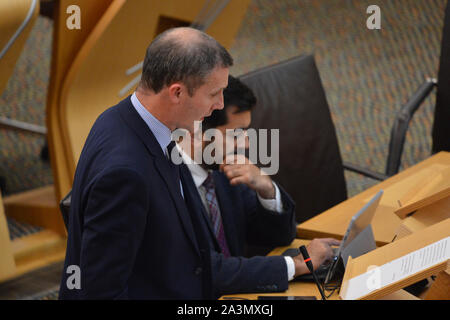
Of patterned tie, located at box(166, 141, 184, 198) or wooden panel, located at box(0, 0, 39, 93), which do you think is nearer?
patterned tie, located at box(166, 141, 184, 198)

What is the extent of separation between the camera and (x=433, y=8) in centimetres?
612

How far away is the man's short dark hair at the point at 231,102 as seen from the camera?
212 centimetres

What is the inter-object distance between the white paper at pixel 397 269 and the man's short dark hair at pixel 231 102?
81 centimetres

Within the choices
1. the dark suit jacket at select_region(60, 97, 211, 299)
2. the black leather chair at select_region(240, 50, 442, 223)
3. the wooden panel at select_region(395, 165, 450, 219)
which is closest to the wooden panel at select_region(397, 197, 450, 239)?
the wooden panel at select_region(395, 165, 450, 219)

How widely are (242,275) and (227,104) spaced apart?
631mm

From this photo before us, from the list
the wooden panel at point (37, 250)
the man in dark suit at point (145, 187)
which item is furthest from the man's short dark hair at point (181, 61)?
the wooden panel at point (37, 250)

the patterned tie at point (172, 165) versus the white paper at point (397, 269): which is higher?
the patterned tie at point (172, 165)

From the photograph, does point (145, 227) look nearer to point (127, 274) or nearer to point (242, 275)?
point (127, 274)

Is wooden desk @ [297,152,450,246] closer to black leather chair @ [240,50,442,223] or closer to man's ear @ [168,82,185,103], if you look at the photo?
black leather chair @ [240,50,442,223]

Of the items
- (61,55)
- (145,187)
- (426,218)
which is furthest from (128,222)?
(61,55)

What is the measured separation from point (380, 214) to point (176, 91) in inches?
44.6

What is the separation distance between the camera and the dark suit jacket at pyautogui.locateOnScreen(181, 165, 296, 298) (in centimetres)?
177

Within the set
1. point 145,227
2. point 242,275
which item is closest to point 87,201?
point 145,227

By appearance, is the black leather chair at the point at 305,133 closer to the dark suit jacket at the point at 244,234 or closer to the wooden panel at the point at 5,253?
the dark suit jacket at the point at 244,234
